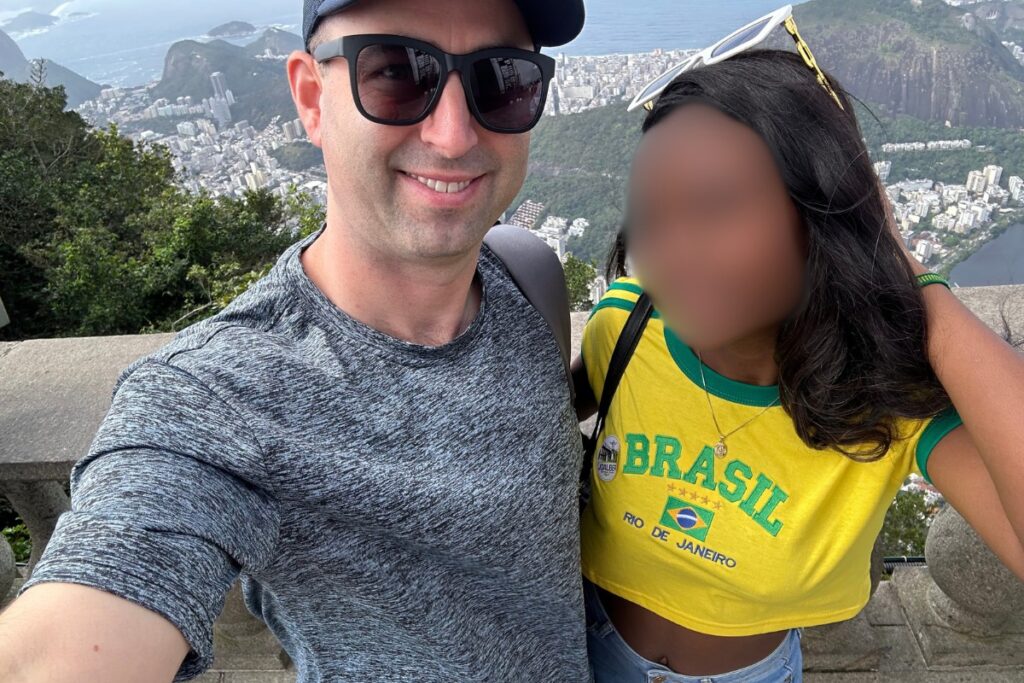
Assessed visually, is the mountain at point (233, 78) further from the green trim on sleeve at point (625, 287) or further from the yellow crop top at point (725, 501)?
the yellow crop top at point (725, 501)

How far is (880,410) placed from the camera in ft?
3.74

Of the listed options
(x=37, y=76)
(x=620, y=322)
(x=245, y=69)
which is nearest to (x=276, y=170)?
(x=37, y=76)

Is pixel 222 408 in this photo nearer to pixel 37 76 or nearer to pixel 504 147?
pixel 504 147

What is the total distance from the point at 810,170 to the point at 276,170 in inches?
1149

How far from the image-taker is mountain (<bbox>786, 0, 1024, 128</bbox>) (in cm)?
283

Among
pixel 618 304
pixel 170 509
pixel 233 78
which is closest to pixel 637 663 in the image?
pixel 618 304

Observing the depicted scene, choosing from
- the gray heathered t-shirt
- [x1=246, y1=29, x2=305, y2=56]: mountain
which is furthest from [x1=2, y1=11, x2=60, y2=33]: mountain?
the gray heathered t-shirt

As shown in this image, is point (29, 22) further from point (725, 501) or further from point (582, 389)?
point (725, 501)

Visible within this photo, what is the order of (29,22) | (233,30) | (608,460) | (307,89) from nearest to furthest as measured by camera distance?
(307,89) < (608,460) < (233,30) < (29,22)

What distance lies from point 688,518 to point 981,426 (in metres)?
0.55

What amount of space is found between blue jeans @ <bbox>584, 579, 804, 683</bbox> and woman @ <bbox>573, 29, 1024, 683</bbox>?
0.04 ft

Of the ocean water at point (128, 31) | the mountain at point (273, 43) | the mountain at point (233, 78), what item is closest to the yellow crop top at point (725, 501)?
the mountain at point (233, 78)

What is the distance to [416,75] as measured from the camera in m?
1.08

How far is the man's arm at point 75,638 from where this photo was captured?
2.36ft
